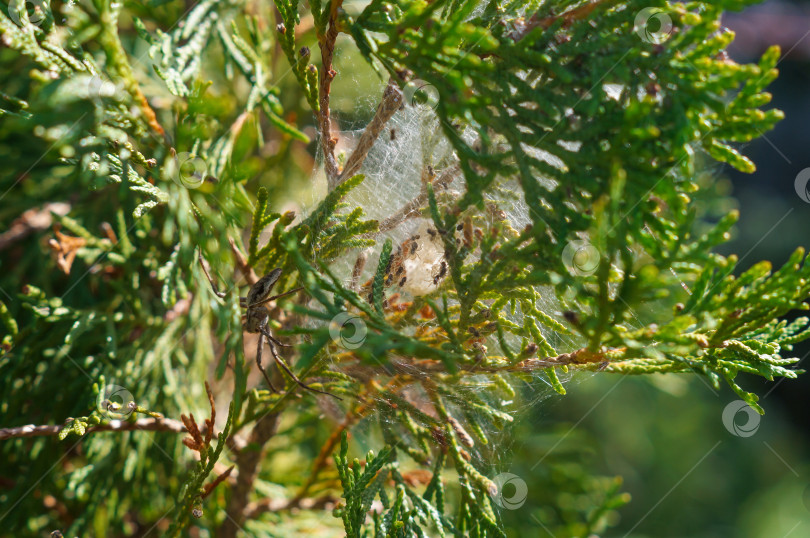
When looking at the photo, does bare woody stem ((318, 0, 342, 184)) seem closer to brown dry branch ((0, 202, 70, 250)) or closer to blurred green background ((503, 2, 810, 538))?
brown dry branch ((0, 202, 70, 250))

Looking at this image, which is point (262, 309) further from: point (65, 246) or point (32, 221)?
point (32, 221)

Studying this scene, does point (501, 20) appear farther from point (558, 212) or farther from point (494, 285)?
point (494, 285)
